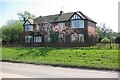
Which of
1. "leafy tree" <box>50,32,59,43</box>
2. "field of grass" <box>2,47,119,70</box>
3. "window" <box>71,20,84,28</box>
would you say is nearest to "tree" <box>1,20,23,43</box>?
"leafy tree" <box>50,32,59,43</box>

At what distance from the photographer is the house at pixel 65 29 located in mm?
49750

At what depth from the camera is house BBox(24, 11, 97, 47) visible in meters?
49.8

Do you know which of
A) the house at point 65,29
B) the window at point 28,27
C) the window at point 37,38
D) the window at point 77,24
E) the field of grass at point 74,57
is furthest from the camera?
the window at point 28,27

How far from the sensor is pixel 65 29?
169 ft

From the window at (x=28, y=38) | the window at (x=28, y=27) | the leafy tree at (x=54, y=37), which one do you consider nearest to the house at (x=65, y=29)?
the leafy tree at (x=54, y=37)

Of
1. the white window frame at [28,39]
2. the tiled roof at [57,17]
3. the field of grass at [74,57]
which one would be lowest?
the field of grass at [74,57]

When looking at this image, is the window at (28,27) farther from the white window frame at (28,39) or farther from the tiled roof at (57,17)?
the white window frame at (28,39)

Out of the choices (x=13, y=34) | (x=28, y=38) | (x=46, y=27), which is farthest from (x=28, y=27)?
(x=13, y=34)

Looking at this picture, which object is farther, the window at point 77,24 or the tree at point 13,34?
the tree at point 13,34

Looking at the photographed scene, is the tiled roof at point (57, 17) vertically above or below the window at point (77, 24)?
above

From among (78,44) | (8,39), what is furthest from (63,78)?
(8,39)

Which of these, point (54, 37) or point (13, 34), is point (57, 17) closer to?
point (54, 37)

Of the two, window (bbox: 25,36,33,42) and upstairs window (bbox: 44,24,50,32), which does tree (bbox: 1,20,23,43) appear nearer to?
window (bbox: 25,36,33,42)

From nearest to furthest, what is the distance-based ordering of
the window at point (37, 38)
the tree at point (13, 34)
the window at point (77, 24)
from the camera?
1. the window at point (77, 24)
2. the window at point (37, 38)
3. the tree at point (13, 34)
